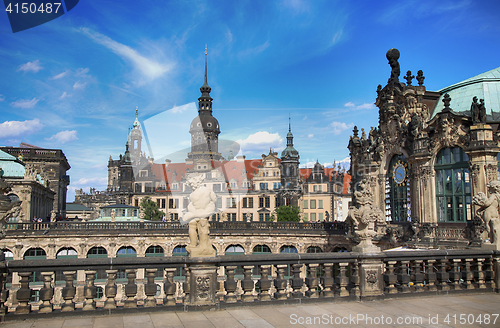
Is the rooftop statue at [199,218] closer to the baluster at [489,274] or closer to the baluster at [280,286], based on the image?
the baluster at [280,286]

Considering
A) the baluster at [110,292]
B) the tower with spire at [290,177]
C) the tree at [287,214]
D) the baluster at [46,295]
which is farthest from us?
the tower with spire at [290,177]

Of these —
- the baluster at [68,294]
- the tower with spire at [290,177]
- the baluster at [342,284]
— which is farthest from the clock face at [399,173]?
the tower with spire at [290,177]

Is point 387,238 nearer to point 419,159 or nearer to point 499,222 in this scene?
point 419,159

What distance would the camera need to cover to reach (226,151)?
94.0 meters

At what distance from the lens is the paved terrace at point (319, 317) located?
21.4ft

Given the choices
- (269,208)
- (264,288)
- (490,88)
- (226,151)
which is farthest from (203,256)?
(226,151)

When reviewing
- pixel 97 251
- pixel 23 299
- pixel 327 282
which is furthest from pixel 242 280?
pixel 97 251

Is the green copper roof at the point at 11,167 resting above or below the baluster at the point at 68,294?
above

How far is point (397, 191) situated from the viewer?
24.5m

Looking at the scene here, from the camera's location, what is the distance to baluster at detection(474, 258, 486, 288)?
9648 millimetres

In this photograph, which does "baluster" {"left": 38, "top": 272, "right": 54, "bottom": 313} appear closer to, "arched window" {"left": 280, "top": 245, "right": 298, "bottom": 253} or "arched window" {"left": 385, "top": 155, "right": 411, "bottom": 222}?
"arched window" {"left": 385, "top": 155, "right": 411, "bottom": 222}

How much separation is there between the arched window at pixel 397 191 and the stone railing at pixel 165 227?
563 inches

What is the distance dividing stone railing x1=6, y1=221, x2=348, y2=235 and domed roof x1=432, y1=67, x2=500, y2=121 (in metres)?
19.9

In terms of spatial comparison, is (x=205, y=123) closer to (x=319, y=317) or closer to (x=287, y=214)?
(x=287, y=214)
